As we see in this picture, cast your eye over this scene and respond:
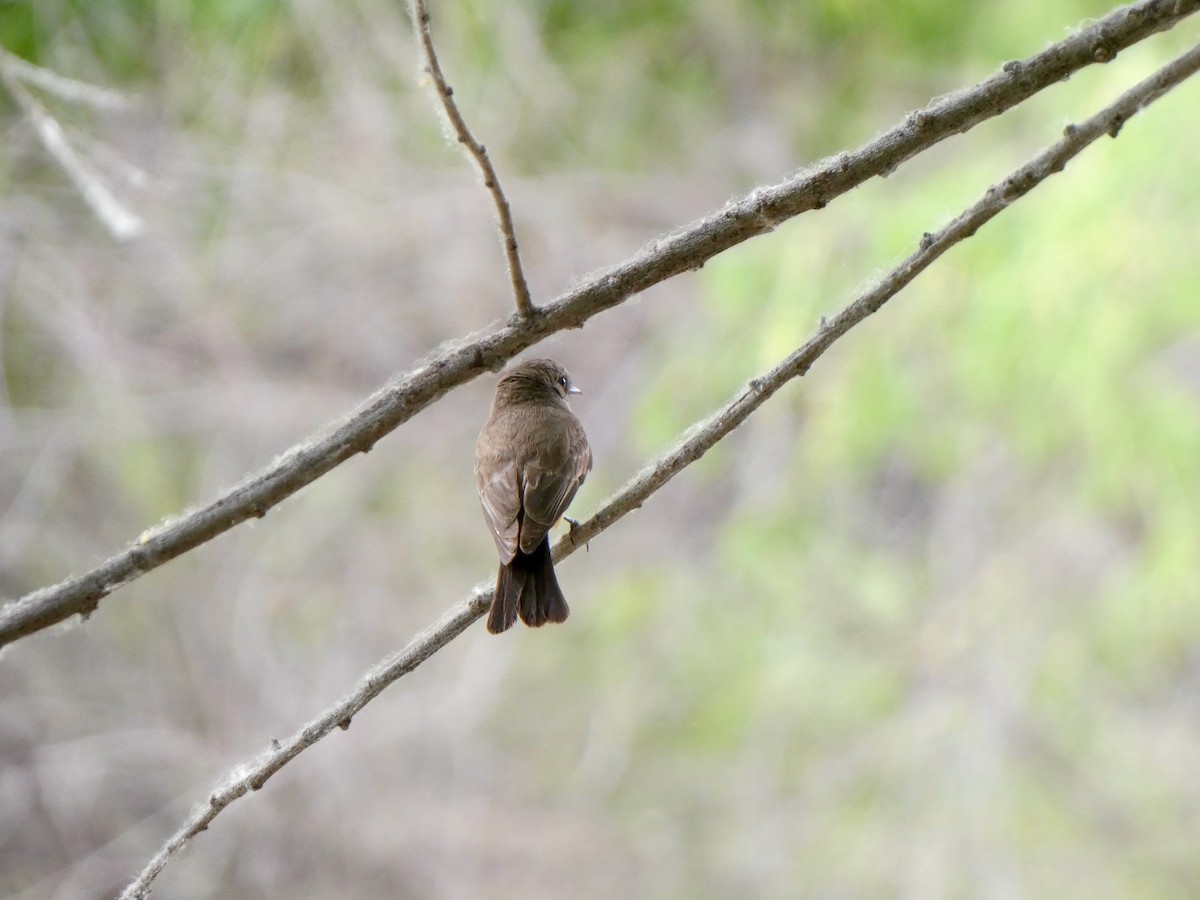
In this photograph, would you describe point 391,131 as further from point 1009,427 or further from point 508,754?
point 508,754

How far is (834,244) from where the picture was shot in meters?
5.10

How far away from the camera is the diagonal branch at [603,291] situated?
1530 mm

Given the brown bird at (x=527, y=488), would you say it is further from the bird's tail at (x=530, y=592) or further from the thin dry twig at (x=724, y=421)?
the thin dry twig at (x=724, y=421)

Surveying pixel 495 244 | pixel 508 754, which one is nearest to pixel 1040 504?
pixel 495 244

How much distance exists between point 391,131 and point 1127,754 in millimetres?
5528

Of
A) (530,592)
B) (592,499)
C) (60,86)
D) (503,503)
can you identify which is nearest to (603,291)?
(530,592)

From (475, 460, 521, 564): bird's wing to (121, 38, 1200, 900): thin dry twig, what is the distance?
38cm

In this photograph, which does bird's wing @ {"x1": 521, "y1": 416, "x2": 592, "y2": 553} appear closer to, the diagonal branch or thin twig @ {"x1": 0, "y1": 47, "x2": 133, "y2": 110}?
the diagonal branch

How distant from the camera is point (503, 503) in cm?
217

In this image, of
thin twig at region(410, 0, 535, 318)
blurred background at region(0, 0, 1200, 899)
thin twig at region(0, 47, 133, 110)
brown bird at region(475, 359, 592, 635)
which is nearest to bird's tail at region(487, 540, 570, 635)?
brown bird at region(475, 359, 592, 635)

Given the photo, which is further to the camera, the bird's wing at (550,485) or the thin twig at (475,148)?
the bird's wing at (550,485)

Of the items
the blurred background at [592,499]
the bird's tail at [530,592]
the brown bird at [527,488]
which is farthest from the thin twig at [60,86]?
the blurred background at [592,499]

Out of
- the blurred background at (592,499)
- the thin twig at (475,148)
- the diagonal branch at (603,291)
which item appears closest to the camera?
the thin twig at (475,148)

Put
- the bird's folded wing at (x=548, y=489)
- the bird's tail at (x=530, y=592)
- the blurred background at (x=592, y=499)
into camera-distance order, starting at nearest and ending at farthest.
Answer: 1. the bird's tail at (x=530, y=592)
2. the bird's folded wing at (x=548, y=489)
3. the blurred background at (x=592, y=499)
